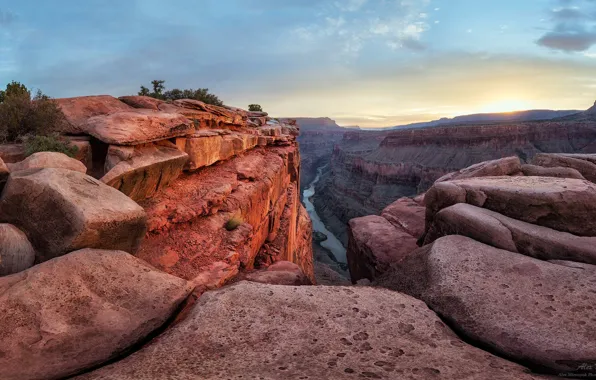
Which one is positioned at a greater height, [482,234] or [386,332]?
[482,234]

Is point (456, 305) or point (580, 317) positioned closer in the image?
point (580, 317)

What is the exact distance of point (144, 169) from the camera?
755cm

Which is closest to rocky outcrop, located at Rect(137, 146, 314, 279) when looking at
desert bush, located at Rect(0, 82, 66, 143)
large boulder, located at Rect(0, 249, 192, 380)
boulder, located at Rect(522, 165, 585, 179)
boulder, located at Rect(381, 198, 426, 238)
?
large boulder, located at Rect(0, 249, 192, 380)

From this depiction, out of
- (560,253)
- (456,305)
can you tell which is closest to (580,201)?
(560,253)

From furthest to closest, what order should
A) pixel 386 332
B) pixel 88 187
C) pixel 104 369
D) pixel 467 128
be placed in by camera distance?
1. pixel 467 128
2. pixel 88 187
3. pixel 386 332
4. pixel 104 369

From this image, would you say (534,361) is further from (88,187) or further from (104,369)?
(88,187)

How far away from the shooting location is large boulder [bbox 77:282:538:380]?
126 inches

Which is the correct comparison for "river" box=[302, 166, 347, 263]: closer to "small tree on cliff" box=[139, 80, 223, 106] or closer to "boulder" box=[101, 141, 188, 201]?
"small tree on cliff" box=[139, 80, 223, 106]

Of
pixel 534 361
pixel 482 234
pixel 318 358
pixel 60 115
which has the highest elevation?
pixel 60 115

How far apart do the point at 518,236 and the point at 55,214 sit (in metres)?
8.00

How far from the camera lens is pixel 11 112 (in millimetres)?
7406

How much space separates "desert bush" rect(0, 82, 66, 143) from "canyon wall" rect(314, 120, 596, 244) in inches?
2050

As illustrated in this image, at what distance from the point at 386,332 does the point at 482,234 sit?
144 inches

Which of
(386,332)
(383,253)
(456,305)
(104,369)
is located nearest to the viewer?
(104,369)
